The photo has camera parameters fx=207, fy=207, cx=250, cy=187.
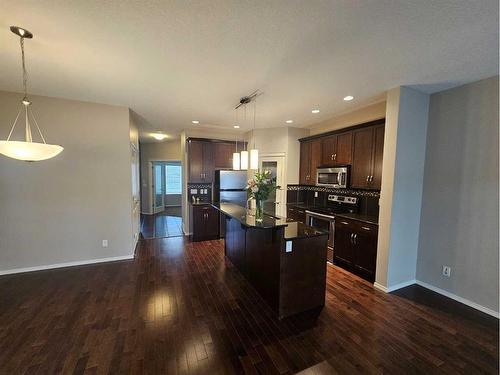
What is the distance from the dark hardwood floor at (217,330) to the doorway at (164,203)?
8.88 feet

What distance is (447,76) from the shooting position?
2369 mm

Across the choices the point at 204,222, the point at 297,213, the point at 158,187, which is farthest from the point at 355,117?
the point at 158,187

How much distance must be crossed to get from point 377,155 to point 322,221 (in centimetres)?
142

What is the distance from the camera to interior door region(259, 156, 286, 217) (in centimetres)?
494

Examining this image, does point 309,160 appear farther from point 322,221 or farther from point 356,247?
point 356,247

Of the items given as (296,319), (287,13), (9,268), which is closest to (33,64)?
(287,13)

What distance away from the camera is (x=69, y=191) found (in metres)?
3.38

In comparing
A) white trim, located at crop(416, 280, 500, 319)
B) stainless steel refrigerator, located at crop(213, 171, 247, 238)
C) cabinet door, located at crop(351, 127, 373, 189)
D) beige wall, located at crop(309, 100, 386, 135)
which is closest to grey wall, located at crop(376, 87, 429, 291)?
white trim, located at crop(416, 280, 500, 319)

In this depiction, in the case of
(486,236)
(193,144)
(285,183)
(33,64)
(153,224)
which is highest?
(33,64)

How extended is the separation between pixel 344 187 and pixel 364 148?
2.40 ft

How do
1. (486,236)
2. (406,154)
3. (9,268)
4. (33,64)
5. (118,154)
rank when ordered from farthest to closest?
1. (118,154)
2. (9,268)
3. (406,154)
4. (486,236)
5. (33,64)

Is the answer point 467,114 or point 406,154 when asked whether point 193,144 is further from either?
point 467,114

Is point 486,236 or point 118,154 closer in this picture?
point 486,236

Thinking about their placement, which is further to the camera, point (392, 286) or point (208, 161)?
point (208, 161)
